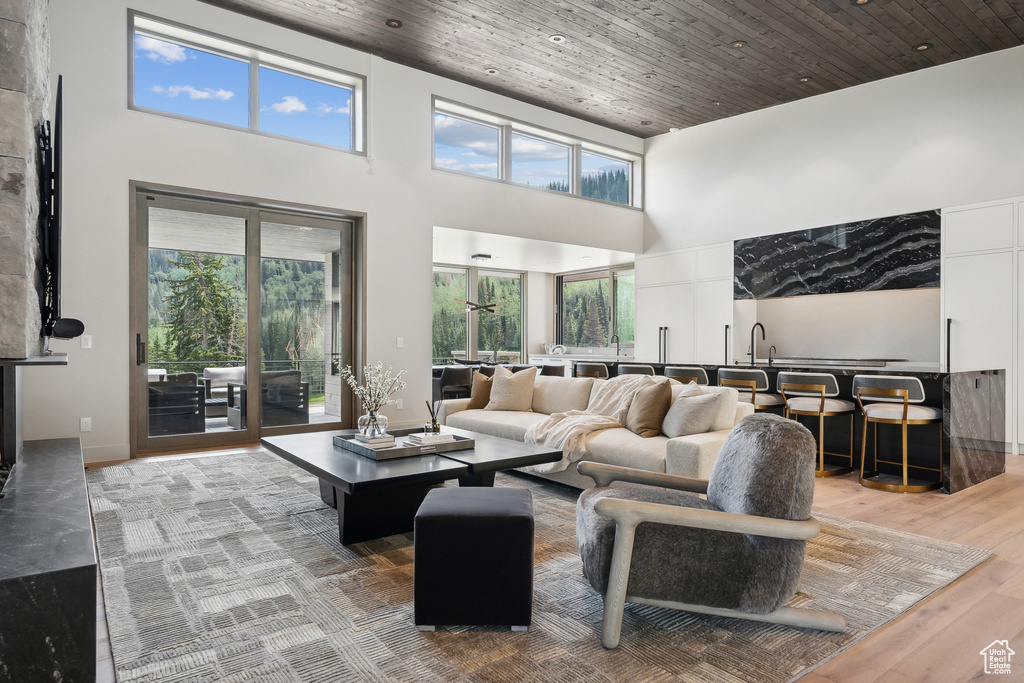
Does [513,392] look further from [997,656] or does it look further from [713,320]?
[713,320]

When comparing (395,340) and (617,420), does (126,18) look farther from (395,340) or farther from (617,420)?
(617,420)

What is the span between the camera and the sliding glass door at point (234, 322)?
17.8ft

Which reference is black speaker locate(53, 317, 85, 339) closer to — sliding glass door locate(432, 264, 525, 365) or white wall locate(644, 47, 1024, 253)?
white wall locate(644, 47, 1024, 253)

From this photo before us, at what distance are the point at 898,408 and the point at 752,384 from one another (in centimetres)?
119

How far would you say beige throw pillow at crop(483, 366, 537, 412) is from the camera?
16.9 feet

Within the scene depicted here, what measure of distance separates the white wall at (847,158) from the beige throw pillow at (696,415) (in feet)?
14.6

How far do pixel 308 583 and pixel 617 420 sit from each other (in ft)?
7.73

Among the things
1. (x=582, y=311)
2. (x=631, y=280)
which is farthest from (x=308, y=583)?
(x=582, y=311)

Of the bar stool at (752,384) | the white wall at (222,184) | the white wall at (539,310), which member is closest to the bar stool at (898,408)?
the bar stool at (752,384)

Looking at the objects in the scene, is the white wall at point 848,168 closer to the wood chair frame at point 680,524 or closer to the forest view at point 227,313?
the forest view at point 227,313

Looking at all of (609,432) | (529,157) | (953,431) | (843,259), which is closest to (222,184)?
(529,157)

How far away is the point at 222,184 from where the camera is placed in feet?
18.5

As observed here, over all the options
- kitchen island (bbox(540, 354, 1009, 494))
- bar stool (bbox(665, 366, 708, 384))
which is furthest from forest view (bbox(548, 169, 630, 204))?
kitchen island (bbox(540, 354, 1009, 494))

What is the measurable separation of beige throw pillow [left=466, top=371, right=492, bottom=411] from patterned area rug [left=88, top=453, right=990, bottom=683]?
6.11 feet
